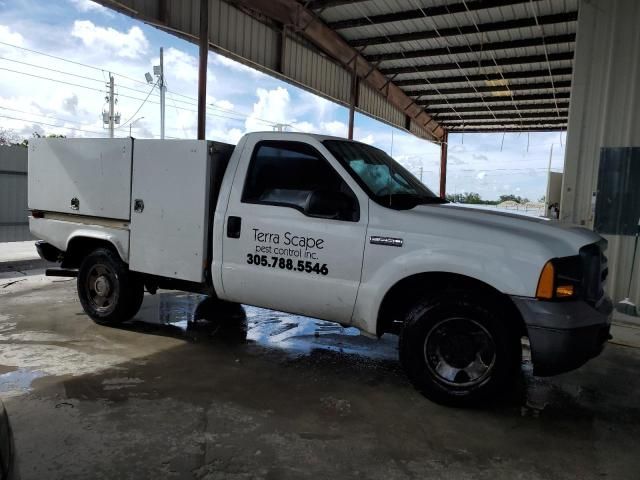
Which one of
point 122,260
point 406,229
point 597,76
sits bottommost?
point 122,260

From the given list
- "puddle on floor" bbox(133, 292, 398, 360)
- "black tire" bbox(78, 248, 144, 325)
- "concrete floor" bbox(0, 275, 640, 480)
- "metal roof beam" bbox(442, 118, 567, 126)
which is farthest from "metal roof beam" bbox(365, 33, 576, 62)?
"black tire" bbox(78, 248, 144, 325)

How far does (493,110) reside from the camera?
18344 mm

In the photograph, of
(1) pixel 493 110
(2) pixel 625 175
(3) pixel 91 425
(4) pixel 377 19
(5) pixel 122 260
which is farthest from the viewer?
(1) pixel 493 110

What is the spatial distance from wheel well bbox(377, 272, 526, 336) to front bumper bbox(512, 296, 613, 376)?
200mm

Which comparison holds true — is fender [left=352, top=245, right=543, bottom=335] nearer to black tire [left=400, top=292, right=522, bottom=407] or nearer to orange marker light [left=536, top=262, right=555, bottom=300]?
orange marker light [left=536, top=262, right=555, bottom=300]

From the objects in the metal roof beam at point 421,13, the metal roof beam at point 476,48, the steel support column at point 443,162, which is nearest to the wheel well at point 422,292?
the metal roof beam at point 421,13

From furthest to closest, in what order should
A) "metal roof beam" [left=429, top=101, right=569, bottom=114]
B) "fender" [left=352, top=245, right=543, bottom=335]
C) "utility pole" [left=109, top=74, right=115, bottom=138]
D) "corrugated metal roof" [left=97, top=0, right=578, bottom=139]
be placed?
"utility pole" [left=109, top=74, right=115, bottom=138]
"metal roof beam" [left=429, top=101, right=569, bottom=114]
"corrugated metal roof" [left=97, top=0, right=578, bottom=139]
"fender" [left=352, top=245, right=543, bottom=335]

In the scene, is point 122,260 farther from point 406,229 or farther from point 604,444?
point 604,444

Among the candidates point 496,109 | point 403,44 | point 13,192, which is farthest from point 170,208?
point 496,109

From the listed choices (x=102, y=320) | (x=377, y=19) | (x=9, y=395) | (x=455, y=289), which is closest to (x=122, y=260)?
(x=102, y=320)

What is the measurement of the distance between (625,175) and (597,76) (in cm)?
145

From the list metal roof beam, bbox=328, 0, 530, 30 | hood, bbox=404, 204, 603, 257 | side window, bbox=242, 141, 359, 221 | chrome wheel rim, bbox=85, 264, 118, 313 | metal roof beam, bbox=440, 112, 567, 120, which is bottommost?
chrome wheel rim, bbox=85, 264, 118, 313

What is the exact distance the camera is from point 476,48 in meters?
12.1

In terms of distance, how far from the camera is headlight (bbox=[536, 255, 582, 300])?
3395 millimetres
